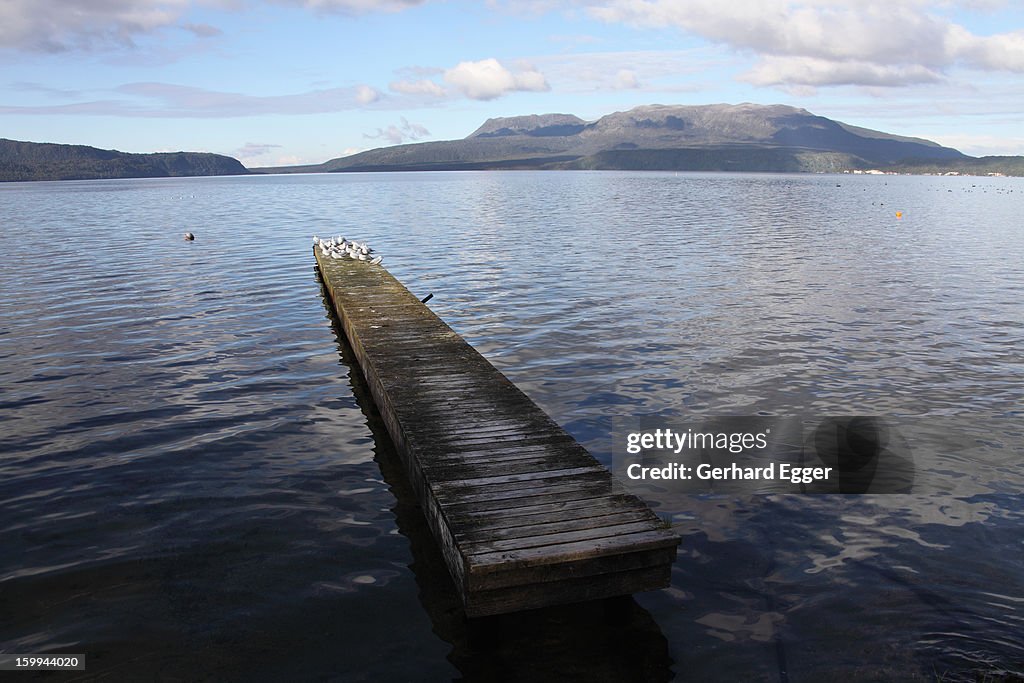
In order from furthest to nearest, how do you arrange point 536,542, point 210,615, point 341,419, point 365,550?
point 341,419
point 365,550
point 210,615
point 536,542

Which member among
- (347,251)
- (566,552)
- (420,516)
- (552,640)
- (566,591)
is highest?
(347,251)

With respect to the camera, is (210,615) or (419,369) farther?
(419,369)

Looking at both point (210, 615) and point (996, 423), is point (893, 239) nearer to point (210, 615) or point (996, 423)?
point (996, 423)

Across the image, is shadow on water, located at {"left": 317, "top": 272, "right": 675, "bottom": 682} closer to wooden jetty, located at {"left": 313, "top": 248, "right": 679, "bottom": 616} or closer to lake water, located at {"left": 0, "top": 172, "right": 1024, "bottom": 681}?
lake water, located at {"left": 0, "top": 172, "right": 1024, "bottom": 681}

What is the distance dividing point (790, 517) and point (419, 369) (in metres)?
5.79

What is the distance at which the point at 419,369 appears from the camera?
11.5m

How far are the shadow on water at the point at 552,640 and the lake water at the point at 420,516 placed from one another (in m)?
0.03

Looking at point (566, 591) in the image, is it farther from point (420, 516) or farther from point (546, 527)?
point (420, 516)

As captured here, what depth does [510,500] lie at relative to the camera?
680 centimetres

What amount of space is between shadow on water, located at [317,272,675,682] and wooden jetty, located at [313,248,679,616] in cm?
53

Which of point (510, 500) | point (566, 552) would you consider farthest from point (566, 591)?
point (510, 500)

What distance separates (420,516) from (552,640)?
286 cm

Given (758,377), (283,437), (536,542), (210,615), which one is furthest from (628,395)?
(210,615)

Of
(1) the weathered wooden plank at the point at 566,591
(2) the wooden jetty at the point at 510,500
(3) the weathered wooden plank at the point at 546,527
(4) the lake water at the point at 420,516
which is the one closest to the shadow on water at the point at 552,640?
(4) the lake water at the point at 420,516
